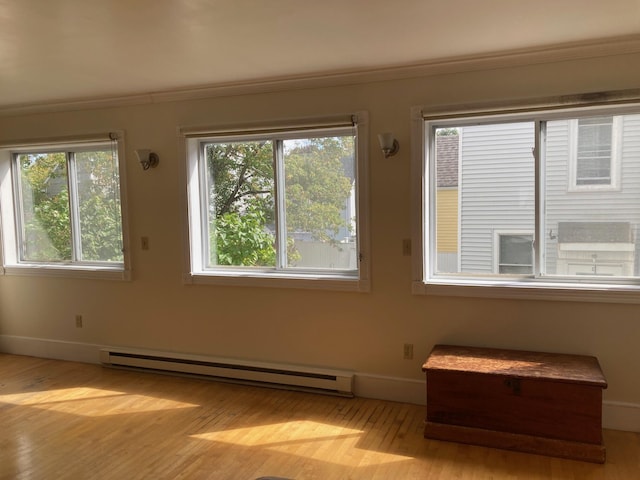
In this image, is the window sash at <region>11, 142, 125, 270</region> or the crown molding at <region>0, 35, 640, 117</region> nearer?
the crown molding at <region>0, 35, 640, 117</region>

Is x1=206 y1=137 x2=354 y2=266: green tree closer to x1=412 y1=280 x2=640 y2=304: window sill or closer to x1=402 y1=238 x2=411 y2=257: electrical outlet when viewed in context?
x1=402 y1=238 x2=411 y2=257: electrical outlet

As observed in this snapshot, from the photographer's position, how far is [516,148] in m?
3.18

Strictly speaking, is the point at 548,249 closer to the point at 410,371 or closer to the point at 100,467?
the point at 410,371

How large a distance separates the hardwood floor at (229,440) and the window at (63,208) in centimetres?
118

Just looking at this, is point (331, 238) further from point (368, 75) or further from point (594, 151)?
point (594, 151)

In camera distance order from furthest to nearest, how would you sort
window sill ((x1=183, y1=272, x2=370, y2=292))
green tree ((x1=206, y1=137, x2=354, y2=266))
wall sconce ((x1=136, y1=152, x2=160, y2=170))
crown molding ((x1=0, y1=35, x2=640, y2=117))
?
wall sconce ((x1=136, y1=152, x2=160, y2=170)) → green tree ((x1=206, y1=137, x2=354, y2=266)) → window sill ((x1=183, y1=272, x2=370, y2=292)) → crown molding ((x1=0, y1=35, x2=640, y2=117))

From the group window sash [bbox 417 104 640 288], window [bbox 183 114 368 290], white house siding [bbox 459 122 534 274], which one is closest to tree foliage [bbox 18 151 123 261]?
window [bbox 183 114 368 290]

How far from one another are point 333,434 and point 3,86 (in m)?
3.47

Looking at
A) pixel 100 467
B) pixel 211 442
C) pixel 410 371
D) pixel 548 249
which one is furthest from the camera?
pixel 410 371

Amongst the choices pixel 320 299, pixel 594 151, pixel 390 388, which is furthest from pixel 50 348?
pixel 594 151

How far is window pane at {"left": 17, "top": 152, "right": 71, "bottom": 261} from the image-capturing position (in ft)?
15.1

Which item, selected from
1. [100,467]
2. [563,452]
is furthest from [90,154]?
[563,452]

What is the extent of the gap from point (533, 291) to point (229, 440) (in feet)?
6.87

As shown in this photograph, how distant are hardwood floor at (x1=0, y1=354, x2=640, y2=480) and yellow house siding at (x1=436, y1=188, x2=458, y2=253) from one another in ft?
3.72
